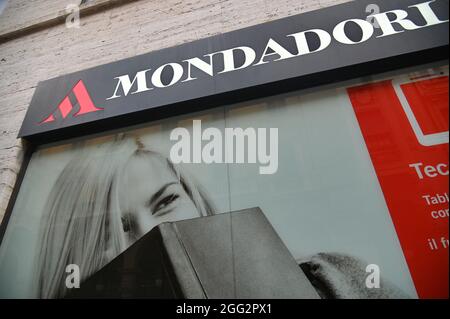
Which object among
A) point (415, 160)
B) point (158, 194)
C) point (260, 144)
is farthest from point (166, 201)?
point (415, 160)

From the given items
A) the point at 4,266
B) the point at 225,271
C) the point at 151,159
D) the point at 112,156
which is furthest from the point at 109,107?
the point at 225,271

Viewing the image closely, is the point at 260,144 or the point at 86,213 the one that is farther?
the point at 86,213

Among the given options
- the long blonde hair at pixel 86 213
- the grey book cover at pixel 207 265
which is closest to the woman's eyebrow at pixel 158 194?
the long blonde hair at pixel 86 213

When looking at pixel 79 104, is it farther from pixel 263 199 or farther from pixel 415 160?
pixel 415 160

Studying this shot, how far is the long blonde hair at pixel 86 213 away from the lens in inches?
108

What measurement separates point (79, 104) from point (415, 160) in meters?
3.83

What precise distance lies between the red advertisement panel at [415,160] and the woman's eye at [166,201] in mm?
2008

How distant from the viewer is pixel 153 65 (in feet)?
11.1

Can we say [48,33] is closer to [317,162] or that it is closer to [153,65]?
[153,65]

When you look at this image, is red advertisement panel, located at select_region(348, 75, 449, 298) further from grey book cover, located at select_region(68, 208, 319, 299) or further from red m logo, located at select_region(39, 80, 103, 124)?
red m logo, located at select_region(39, 80, 103, 124)

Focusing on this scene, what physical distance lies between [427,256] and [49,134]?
4.27 m

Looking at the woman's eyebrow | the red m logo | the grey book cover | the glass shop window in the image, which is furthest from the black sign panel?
the grey book cover

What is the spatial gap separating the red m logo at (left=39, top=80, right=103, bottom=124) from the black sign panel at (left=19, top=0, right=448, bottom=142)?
2 centimetres

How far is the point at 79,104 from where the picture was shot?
346 cm
